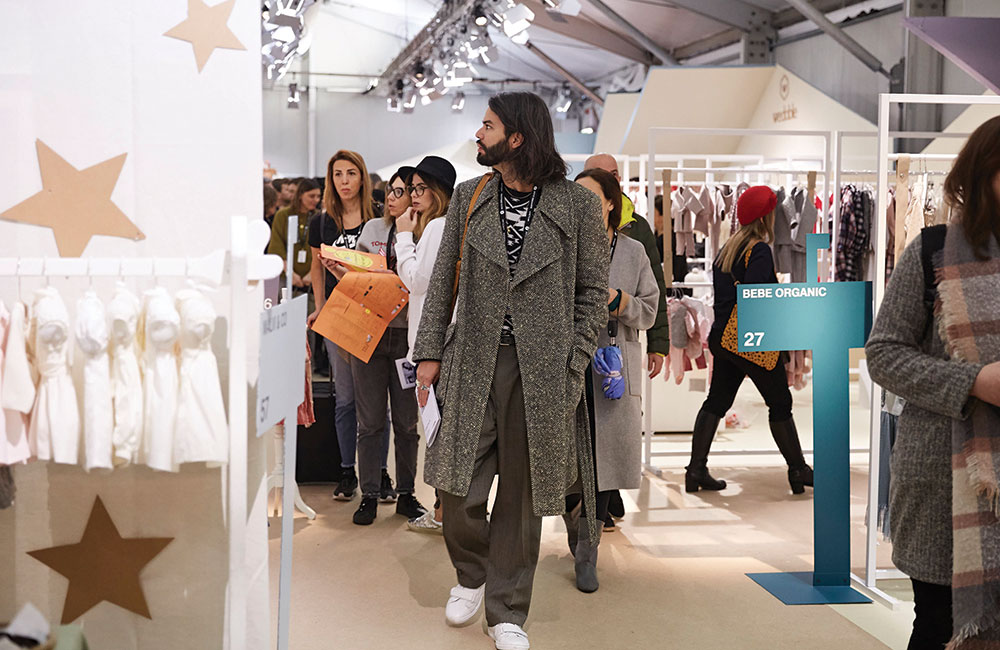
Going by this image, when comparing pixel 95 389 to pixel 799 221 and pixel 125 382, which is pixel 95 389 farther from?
pixel 799 221

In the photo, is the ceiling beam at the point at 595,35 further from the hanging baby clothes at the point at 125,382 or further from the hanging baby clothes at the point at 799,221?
the hanging baby clothes at the point at 125,382

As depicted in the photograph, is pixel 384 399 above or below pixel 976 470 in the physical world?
below

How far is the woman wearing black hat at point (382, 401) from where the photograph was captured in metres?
4.47

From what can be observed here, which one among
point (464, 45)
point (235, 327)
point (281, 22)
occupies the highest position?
point (464, 45)

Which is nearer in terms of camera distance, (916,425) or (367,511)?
(916,425)

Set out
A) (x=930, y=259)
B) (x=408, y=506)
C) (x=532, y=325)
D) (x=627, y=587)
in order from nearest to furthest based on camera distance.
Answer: (x=930, y=259) → (x=532, y=325) → (x=627, y=587) → (x=408, y=506)

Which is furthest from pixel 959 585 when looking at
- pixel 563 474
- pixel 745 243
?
pixel 745 243

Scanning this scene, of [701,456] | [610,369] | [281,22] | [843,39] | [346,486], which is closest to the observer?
[610,369]

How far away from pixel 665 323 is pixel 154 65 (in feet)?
8.15

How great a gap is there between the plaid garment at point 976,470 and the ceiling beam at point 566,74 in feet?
52.0

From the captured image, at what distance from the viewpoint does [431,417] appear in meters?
3.12

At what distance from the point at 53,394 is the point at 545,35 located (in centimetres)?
1503

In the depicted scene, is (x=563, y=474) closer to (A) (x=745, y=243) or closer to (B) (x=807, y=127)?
(A) (x=745, y=243)

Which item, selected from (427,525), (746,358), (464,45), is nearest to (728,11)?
(464,45)
